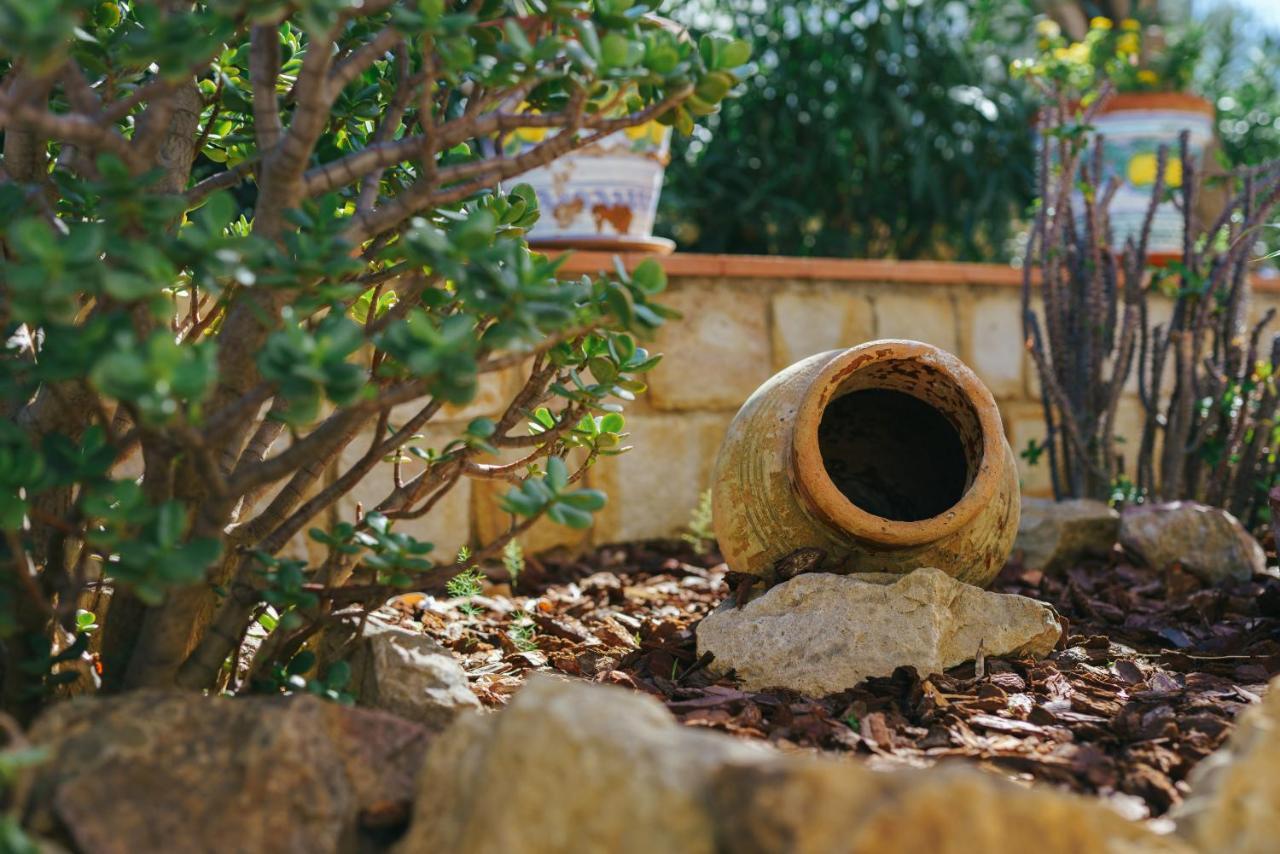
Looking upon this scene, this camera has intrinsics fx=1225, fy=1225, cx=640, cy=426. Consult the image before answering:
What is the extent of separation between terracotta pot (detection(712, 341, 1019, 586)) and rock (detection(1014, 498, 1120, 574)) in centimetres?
71

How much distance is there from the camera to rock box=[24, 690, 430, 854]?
4.74 ft

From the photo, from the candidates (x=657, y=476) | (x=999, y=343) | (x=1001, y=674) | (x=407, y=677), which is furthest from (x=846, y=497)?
(x=999, y=343)

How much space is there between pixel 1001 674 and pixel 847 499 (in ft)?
1.51

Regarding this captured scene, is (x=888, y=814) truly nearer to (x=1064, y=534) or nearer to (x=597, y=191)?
(x=1064, y=534)

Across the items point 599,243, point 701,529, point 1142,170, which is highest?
point 1142,170

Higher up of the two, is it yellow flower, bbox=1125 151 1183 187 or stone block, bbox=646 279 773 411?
yellow flower, bbox=1125 151 1183 187

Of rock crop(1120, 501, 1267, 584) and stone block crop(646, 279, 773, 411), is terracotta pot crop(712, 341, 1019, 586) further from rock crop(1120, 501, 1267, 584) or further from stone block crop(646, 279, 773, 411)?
stone block crop(646, 279, 773, 411)

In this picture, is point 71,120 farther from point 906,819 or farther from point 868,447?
point 868,447

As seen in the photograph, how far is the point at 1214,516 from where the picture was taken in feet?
11.0

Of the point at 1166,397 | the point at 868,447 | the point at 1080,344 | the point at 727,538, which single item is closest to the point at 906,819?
the point at 727,538

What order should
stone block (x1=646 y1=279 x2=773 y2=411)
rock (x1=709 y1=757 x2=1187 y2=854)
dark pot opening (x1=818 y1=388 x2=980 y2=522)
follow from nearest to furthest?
rock (x1=709 y1=757 x2=1187 y2=854)
dark pot opening (x1=818 y1=388 x2=980 y2=522)
stone block (x1=646 y1=279 x2=773 y2=411)

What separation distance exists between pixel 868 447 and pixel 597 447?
1031 millimetres

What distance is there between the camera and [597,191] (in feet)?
12.8

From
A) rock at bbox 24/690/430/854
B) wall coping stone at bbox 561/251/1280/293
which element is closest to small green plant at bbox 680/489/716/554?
wall coping stone at bbox 561/251/1280/293
